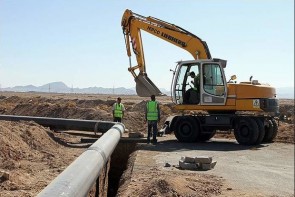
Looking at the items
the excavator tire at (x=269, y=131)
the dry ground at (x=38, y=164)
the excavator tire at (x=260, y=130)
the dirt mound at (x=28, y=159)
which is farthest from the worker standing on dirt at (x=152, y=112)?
the excavator tire at (x=269, y=131)

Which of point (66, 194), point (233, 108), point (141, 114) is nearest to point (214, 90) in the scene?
point (233, 108)

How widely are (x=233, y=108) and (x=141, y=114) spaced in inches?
386

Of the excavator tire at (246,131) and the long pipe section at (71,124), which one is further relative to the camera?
the long pipe section at (71,124)

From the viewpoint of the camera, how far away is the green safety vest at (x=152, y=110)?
1490 centimetres

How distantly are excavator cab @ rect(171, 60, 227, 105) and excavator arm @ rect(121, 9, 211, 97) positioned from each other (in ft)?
2.86

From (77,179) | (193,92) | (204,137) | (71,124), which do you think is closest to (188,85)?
(193,92)

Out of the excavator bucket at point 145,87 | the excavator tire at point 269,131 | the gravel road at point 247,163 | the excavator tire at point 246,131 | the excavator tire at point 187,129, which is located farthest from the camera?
the excavator bucket at point 145,87

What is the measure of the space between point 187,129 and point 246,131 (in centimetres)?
215

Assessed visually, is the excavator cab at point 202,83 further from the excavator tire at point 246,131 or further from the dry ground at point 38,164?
the dry ground at point 38,164

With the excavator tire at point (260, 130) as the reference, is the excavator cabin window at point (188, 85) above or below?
above

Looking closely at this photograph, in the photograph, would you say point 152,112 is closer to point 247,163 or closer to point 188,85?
point 188,85

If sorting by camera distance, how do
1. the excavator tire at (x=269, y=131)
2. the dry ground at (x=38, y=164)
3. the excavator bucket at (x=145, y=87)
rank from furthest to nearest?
the excavator bucket at (x=145, y=87), the excavator tire at (x=269, y=131), the dry ground at (x=38, y=164)

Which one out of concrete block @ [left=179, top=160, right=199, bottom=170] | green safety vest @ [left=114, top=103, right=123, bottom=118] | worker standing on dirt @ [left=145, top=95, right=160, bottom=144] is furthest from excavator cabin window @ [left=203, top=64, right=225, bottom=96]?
concrete block @ [left=179, top=160, right=199, bottom=170]

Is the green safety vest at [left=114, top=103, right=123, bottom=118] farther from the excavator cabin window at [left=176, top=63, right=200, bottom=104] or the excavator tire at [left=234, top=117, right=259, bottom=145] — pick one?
the excavator tire at [left=234, top=117, right=259, bottom=145]
